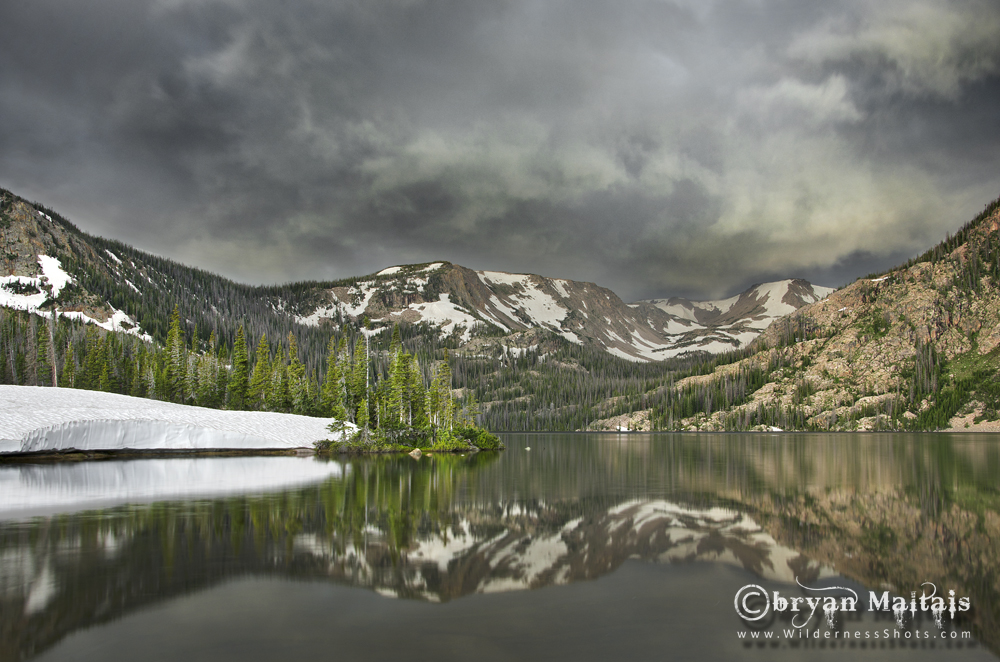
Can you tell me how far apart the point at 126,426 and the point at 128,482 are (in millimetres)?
25371

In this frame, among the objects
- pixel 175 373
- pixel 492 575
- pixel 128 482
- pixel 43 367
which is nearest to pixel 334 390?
pixel 175 373

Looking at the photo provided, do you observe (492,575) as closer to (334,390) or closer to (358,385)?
(358,385)

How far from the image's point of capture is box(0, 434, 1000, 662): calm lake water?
8.98 meters

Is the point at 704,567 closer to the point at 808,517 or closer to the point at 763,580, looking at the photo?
the point at 763,580

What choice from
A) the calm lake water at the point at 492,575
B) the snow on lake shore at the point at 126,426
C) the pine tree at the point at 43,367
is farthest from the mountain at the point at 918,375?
the pine tree at the point at 43,367

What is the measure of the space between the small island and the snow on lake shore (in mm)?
4204

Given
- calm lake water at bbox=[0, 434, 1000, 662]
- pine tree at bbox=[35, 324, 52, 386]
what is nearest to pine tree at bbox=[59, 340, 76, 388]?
pine tree at bbox=[35, 324, 52, 386]

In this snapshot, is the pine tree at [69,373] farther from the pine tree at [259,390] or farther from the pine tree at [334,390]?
the pine tree at [334,390]

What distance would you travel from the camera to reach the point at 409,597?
11141 mm

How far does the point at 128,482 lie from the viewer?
31.6 m

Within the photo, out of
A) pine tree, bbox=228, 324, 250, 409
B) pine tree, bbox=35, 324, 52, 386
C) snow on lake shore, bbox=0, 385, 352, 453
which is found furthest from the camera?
pine tree, bbox=35, 324, 52, 386

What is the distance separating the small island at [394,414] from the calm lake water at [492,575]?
39756 mm

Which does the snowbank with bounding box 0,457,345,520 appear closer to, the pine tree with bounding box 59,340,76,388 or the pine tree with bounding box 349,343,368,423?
the pine tree with bounding box 349,343,368,423

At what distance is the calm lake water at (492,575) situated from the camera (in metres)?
8.98
